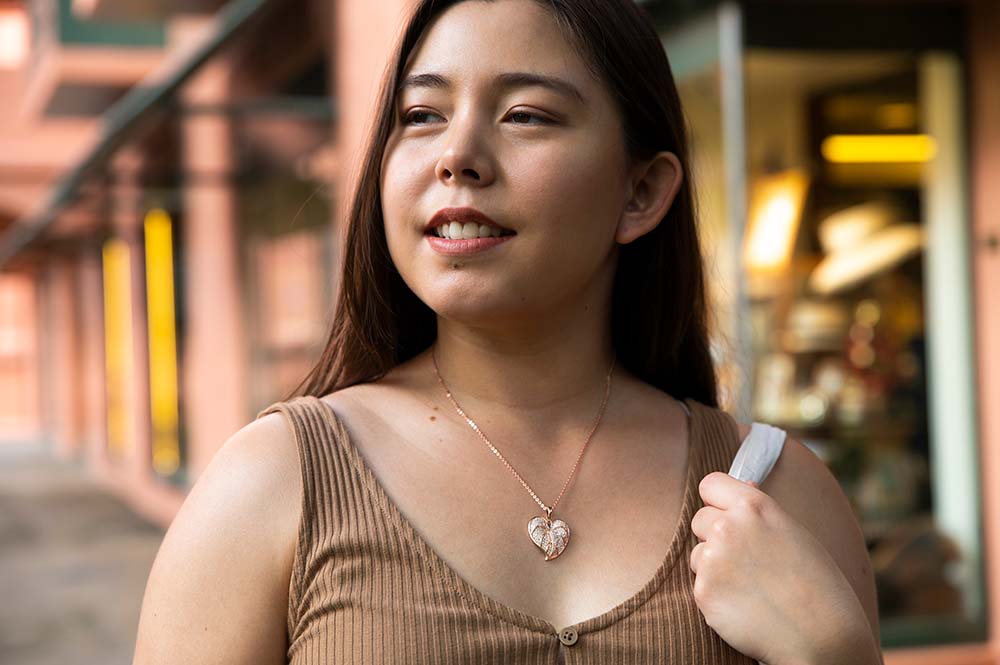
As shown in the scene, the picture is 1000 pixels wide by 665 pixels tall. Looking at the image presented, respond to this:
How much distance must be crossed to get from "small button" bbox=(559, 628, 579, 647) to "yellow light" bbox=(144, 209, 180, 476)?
41.0 feet

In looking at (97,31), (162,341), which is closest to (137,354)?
(162,341)

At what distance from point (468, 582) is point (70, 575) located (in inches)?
372

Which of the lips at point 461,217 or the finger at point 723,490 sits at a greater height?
the lips at point 461,217

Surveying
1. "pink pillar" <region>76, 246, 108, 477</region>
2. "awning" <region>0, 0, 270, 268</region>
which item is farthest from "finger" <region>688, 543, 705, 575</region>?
"pink pillar" <region>76, 246, 108, 477</region>

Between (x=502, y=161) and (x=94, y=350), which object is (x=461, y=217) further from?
(x=94, y=350)

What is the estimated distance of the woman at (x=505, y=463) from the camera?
1.41m

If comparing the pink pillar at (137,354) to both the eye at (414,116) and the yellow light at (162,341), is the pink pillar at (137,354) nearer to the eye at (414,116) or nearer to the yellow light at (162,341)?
the yellow light at (162,341)

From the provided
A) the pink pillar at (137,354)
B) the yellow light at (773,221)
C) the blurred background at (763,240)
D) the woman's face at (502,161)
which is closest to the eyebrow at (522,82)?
the woman's face at (502,161)

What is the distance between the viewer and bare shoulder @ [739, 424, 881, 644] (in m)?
1.63

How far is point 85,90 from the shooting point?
53.4 feet

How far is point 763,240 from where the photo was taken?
5.33 meters

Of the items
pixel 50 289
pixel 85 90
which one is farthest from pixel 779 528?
pixel 50 289

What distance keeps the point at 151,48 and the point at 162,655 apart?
48.8ft

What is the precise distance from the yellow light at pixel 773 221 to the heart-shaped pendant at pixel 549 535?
3.81 meters
